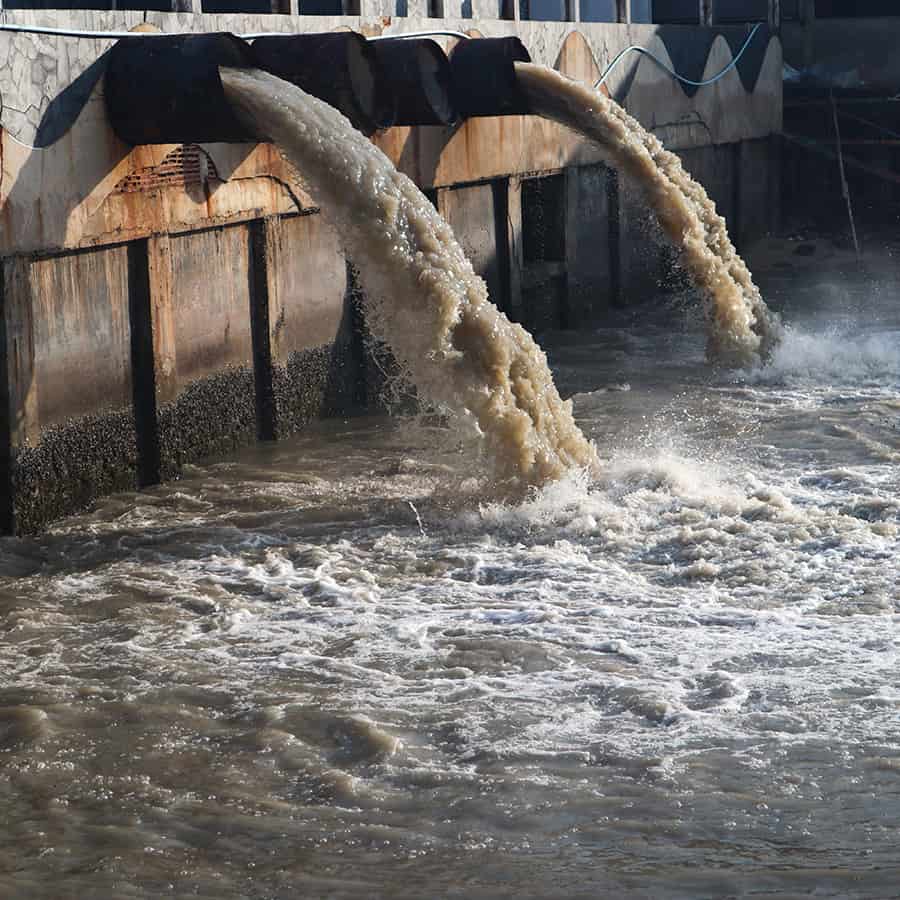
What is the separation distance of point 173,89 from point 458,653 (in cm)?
364

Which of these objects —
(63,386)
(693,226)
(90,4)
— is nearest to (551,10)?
(693,226)

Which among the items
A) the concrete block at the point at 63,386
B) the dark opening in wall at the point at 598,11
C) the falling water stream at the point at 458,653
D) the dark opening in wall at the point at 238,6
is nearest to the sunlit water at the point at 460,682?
the falling water stream at the point at 458,653

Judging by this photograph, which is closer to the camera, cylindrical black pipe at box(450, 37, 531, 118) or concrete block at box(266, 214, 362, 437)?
concrete block at box(266, 214, 362, 437)

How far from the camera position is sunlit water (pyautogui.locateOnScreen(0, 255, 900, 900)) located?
4.66 metres

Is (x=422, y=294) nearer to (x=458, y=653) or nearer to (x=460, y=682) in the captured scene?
(x=458, y=653)

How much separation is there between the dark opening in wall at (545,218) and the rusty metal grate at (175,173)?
5565 mm

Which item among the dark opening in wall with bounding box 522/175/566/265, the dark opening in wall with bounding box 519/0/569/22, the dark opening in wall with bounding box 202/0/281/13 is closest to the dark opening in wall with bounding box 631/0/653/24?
the dark opening in wall with bounding box 519/0/569/22

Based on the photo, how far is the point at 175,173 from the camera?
30.0ft

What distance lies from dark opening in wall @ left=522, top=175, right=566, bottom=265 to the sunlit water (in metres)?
5.07

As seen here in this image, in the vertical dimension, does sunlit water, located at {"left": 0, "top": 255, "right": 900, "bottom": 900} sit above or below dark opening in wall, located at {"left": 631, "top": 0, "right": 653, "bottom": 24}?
below

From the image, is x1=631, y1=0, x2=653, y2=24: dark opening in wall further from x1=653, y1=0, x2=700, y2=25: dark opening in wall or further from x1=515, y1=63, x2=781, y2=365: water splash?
x1=515, y1=63, x2=781, y2=365: water splash

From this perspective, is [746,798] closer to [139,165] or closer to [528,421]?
[528,421]

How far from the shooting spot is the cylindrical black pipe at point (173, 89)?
8.32 m

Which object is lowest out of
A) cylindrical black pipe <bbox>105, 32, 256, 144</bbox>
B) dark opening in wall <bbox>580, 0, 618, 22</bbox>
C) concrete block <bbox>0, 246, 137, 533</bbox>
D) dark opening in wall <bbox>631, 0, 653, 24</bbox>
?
concrete block <bbox>0, 246, 137, 533</bbox>
